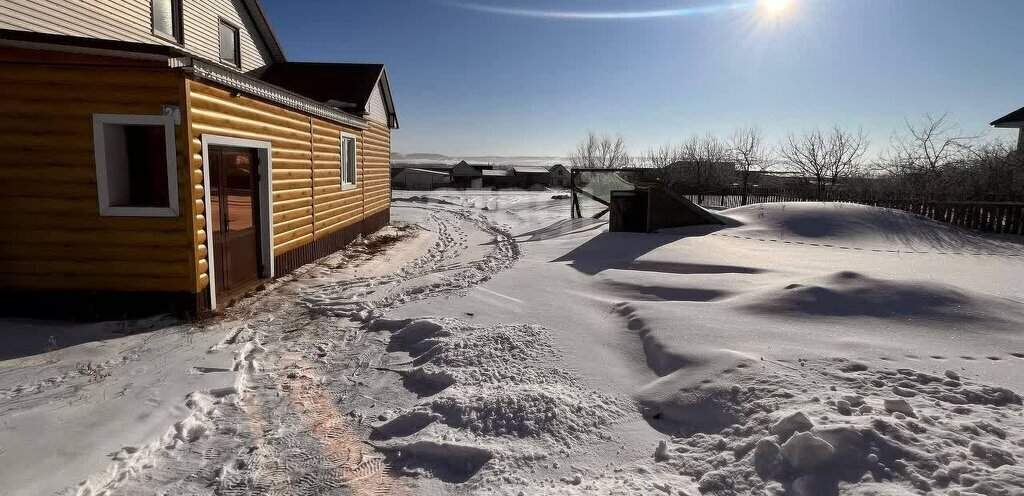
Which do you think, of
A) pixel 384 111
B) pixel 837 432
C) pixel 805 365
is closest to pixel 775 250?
pixel 805 365

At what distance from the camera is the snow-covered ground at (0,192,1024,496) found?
283 centimetres

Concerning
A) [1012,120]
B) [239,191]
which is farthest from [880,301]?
[1012,120]

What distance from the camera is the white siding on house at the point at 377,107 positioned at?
1434 centimetres

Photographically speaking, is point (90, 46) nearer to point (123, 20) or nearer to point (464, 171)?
point (123, 20)

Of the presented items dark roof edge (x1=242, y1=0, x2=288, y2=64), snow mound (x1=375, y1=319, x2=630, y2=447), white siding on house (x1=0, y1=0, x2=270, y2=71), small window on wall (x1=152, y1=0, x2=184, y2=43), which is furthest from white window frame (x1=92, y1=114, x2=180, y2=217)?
dark roof edge (x1=242, y1=0, x2=288, y2=64)

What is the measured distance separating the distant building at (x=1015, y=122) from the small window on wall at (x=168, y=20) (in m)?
28.4

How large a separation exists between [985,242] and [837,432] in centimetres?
1235

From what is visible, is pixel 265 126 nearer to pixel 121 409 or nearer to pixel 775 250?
pixel 121 409

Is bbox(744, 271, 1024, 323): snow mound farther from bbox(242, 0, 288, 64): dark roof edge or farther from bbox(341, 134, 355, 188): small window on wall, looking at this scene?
bbox(242, 0, 288, 64): dark roof edge

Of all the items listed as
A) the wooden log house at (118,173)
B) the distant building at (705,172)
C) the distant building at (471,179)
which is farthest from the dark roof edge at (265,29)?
the distant building at (471,179)

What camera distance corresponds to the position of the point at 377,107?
1516cm

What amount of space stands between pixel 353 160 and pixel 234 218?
19.1ft

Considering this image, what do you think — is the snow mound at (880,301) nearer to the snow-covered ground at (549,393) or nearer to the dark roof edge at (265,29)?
the snow-covered ground at (549,393)

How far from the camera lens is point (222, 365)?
462 centimetres
